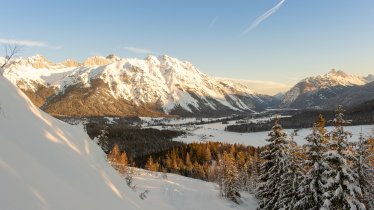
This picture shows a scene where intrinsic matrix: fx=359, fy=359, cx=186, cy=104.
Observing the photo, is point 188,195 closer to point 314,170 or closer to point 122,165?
point 122,165

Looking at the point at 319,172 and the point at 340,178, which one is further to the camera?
the point at 319,172

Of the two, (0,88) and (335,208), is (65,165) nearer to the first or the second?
(0,88)

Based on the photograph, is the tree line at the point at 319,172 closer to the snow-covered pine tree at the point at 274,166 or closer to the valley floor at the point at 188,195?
the snow-covered pine tree at the point at 274,166

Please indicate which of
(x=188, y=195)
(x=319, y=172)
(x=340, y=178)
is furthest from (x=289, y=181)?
(x=188, y=195)

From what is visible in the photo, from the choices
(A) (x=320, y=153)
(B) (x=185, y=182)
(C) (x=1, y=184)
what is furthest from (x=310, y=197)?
(B) (x=185, y=182)

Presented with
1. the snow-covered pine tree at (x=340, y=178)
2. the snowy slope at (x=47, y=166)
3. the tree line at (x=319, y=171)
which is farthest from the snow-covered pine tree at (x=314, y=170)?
the snowy slope at (x=47, y=166)

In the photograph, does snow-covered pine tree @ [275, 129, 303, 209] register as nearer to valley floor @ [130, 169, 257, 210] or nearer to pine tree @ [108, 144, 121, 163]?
pine tree @ [108, 144, 121, 163]
